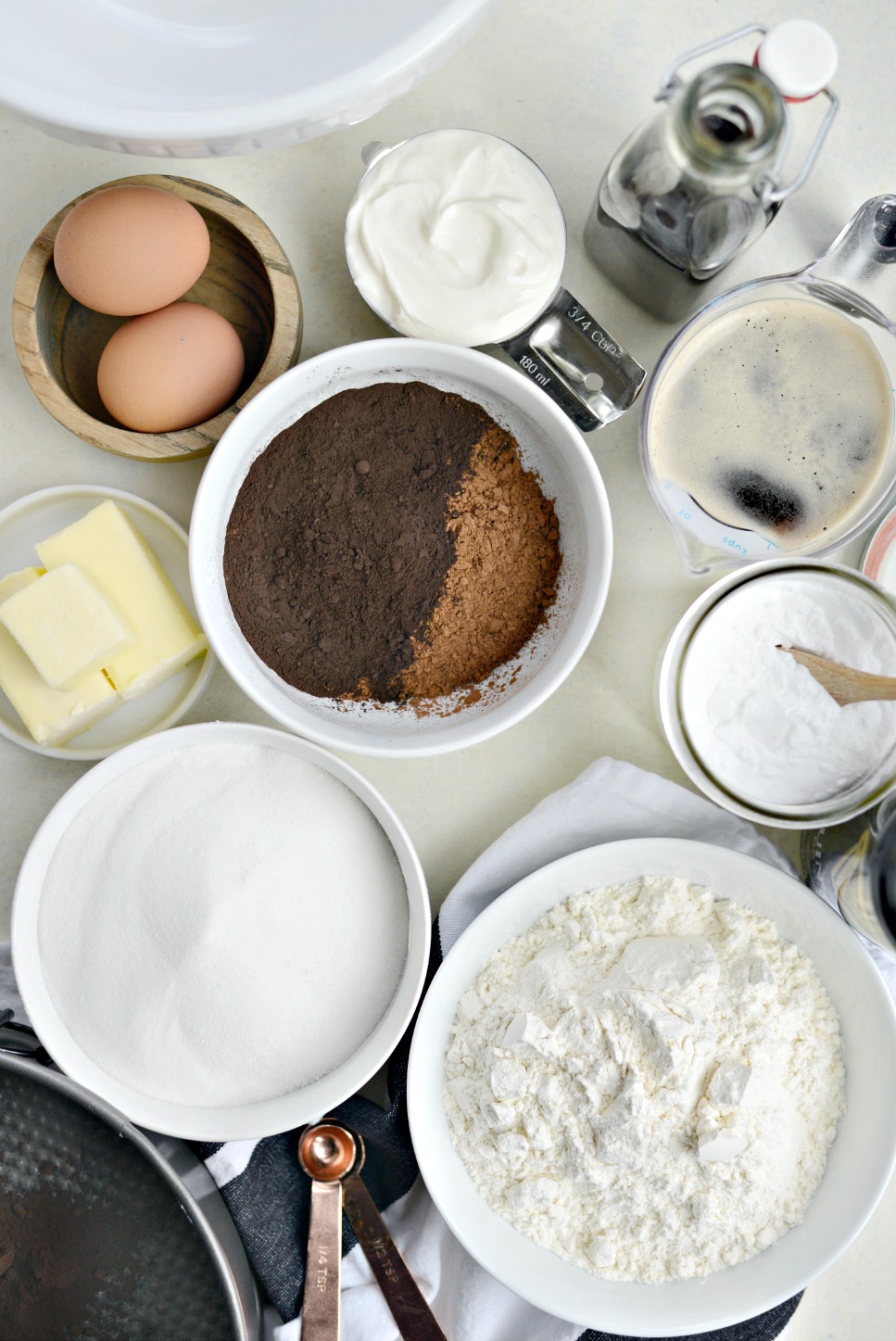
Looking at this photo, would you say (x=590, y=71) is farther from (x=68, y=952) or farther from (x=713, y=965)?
(x=68, y=952)

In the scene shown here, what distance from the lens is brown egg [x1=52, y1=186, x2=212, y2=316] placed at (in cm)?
95

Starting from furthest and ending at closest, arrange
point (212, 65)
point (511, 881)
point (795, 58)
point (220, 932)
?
point (511, 881), point (220, 932), point (795, 58), point (212, 65)

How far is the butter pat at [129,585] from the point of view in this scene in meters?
1.02

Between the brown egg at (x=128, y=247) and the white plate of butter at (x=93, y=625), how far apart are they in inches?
8.1

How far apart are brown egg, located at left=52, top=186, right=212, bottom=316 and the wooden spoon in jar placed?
0.73m

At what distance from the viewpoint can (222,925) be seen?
0.97 metres

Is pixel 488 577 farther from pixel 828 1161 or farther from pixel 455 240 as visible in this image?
pixel 828 1161

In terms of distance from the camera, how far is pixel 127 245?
945mm

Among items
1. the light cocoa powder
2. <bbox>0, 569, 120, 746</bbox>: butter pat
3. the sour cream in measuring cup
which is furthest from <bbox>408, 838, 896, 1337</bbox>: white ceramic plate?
the sour cream in measuring cup

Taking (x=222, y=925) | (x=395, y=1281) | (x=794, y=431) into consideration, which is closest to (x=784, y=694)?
(x=794, y=431)

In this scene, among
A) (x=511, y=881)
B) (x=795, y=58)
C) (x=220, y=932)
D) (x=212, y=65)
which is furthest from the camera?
(x=511, y=881)

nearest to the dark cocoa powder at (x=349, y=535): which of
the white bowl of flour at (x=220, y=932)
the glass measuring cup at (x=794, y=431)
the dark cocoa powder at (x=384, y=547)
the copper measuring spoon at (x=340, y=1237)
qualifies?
the dark cocoa powder at (x=384, y=547)

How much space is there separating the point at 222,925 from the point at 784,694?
62 centimetres

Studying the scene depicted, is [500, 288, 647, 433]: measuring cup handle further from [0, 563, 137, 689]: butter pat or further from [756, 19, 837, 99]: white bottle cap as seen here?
[0, 563, 137, 689]: butter pat
